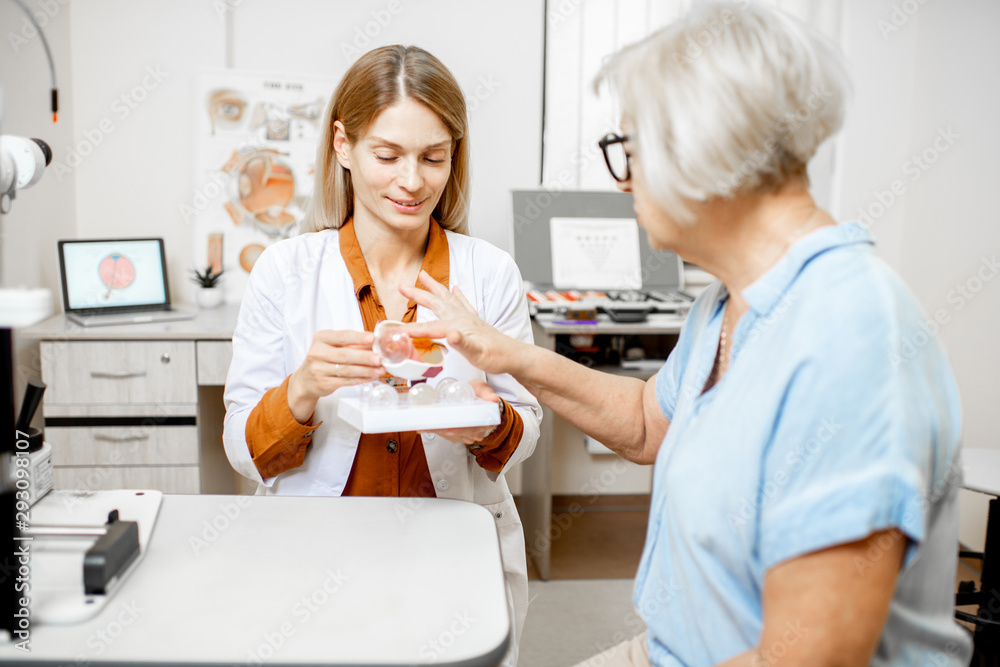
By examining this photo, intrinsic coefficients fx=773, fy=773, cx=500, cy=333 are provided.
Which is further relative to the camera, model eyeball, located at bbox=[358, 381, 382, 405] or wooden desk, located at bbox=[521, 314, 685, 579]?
wooden desk, located at bbox=[521, 314, 685, 579]

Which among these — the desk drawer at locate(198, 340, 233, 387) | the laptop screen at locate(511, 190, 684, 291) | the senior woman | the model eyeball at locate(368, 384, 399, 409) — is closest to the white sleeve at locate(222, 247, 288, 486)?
the model eyeball at locate(368, 384, 399, 409)

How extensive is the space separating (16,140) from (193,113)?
2177mm

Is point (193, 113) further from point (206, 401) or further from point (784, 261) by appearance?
point (784, 261)

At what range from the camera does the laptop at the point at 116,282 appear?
2656 millimetres

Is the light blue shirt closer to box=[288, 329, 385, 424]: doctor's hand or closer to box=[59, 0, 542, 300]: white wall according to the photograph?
box=[288, 329, 385, 424]: doctor's hand

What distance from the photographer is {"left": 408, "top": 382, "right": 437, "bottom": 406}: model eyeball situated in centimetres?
123

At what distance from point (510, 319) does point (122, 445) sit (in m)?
1.57

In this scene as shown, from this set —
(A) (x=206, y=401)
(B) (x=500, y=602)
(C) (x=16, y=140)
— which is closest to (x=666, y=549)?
(B) (x=500, y=602)

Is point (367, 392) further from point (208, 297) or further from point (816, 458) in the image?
point (208, 297)

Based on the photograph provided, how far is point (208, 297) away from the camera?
9.53 ft

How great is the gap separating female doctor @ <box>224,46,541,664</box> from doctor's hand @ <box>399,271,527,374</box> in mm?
92

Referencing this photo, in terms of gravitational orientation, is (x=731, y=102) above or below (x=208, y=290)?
above

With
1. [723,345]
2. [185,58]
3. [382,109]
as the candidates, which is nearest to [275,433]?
[382,109]

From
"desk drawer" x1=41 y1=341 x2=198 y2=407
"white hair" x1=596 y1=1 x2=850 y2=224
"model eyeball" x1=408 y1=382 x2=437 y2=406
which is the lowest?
"desk drawer" x1=41 y1=341 x2=198 y2=407
